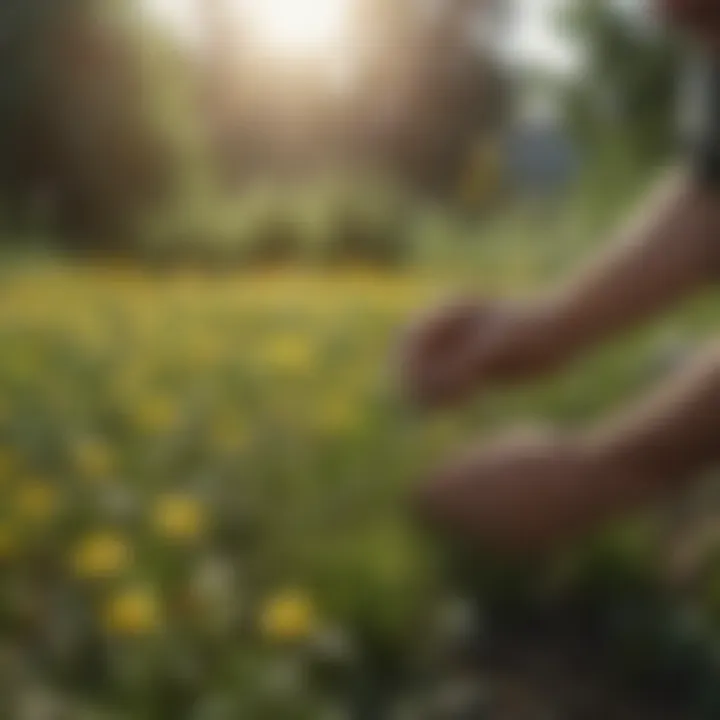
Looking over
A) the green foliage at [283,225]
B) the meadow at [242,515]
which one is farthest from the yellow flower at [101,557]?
the green foliage at [283,225]

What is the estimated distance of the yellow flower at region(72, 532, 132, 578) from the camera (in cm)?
66

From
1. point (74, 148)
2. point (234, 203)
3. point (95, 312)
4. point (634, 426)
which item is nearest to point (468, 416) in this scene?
point (634, 426)

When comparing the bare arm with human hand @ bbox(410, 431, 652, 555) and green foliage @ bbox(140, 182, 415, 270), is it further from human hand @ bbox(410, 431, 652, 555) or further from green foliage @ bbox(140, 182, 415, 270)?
green foliage @ bbox(140, 182, 415, 270)

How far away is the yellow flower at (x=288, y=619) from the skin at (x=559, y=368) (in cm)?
11

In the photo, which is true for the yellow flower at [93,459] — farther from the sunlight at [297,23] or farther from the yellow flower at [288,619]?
the sunlight at [297,23]

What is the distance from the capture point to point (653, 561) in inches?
29.6

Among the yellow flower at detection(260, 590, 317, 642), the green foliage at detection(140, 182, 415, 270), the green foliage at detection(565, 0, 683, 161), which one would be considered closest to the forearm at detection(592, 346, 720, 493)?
the yellow flower at detection(260, 590, 317, 642)

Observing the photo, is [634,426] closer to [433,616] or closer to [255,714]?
[433,616]

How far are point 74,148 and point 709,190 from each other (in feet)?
2.78

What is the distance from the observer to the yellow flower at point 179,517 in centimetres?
70

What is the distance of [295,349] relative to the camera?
3.27 feet

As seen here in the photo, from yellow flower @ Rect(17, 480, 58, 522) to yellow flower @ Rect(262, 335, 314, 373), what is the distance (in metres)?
0.25

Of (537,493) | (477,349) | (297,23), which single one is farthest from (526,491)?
(297,23)

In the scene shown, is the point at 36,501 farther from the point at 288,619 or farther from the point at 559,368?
the point at 559,368
